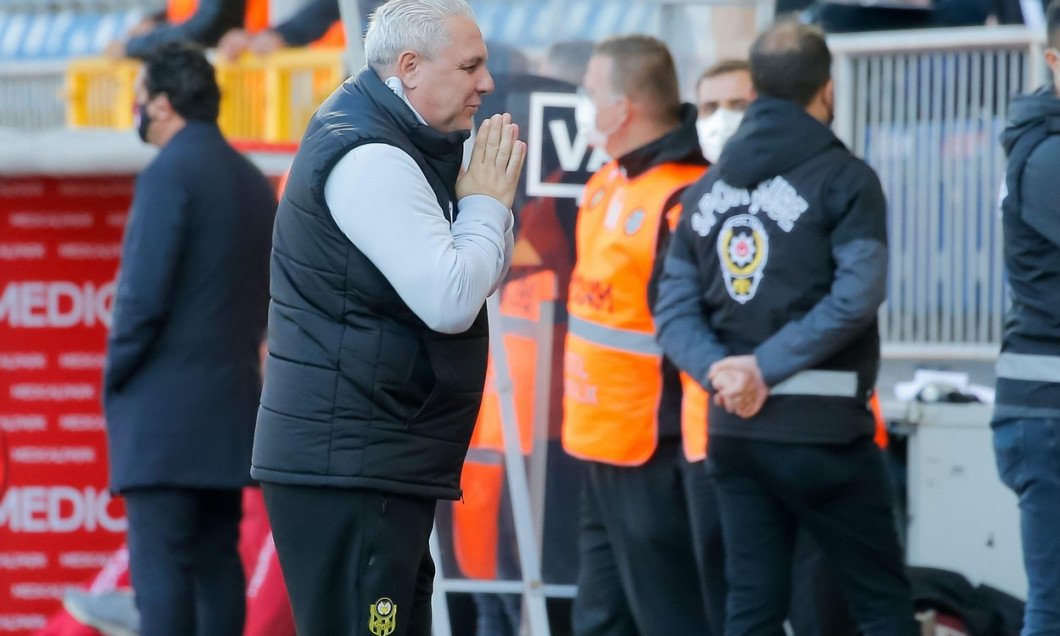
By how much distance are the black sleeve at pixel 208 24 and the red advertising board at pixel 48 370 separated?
311 cm

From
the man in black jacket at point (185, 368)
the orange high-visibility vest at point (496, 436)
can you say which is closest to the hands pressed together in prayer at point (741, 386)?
the orange high-visibility vest at point (496, 436)

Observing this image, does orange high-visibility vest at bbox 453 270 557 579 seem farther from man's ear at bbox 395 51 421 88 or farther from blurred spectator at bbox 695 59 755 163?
man's ear at bbox 395 51 421 88

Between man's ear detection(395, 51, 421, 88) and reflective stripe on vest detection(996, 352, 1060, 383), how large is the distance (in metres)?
1.63

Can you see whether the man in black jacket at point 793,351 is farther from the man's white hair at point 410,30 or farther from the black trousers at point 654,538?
the man's white hair at point 410,30

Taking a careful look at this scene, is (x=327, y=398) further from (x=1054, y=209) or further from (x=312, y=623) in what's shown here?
(x=1054, y=209)

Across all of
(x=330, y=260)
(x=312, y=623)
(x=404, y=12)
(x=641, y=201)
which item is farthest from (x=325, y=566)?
(x=641, y=201)

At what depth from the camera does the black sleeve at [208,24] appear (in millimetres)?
8484

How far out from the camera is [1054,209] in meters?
3.64

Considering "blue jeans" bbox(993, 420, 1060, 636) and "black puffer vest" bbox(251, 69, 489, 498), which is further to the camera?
"blue jeans" bbox(993, 420, 1060, 636)

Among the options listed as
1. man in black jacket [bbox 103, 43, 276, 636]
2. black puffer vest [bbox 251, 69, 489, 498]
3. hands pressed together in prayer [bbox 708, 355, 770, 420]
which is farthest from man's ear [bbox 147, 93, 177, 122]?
black puffer vest [bbox 251, 69, 489, 498]

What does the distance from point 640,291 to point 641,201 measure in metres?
0.23

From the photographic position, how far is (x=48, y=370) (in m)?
5.49

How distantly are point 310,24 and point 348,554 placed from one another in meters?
5.62

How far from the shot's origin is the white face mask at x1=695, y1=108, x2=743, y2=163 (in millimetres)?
4918
